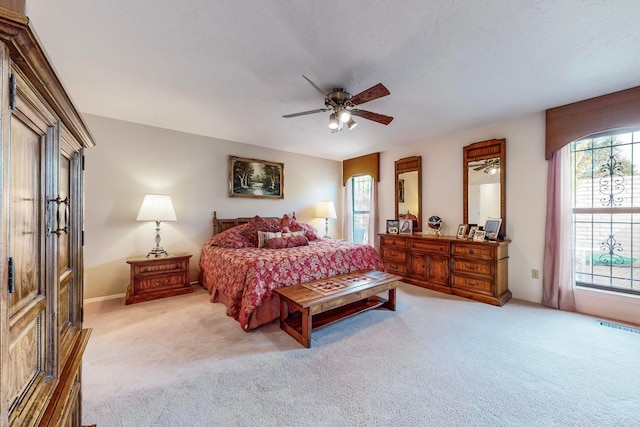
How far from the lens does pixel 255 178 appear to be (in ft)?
15.7

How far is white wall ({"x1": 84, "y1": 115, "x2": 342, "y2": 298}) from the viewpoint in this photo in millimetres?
3424

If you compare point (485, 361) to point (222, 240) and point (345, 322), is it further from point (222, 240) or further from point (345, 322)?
point (222, 240)

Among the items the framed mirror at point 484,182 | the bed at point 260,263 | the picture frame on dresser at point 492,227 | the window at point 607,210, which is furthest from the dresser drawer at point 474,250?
the bed at point 260,263

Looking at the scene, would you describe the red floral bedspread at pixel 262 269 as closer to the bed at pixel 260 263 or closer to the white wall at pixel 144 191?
the bed at pixel 260 263

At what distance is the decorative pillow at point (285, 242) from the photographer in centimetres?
374

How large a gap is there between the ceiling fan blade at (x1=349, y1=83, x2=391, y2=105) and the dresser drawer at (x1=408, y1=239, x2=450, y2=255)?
2.54 meters

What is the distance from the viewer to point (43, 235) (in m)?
0.86

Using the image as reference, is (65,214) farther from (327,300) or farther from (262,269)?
(327,300)

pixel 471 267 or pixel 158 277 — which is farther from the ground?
pixel 471 267

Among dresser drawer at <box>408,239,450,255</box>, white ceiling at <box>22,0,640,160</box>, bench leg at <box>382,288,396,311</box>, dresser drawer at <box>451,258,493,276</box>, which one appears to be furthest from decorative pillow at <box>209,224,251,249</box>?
dresser drawer at <box>451,258,493,276</box>

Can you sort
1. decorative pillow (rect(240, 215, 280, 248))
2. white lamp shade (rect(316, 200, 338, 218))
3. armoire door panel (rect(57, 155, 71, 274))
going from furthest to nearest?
white lamp shade (rect(316, 200, 338, 218)) < decorative pillow (rect(240, 215, 280, 248)) < armoire door panel (rect(57, 155, 71, 274))

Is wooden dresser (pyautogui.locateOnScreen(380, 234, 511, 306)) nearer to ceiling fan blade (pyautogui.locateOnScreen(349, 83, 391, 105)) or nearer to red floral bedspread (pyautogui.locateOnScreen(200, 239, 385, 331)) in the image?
red floral bedspread (pyautogui.locateOnScreen(200, 239, 385, 331))

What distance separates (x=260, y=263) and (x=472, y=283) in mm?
2912

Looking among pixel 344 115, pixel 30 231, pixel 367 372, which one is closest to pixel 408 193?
pixel 344 115
